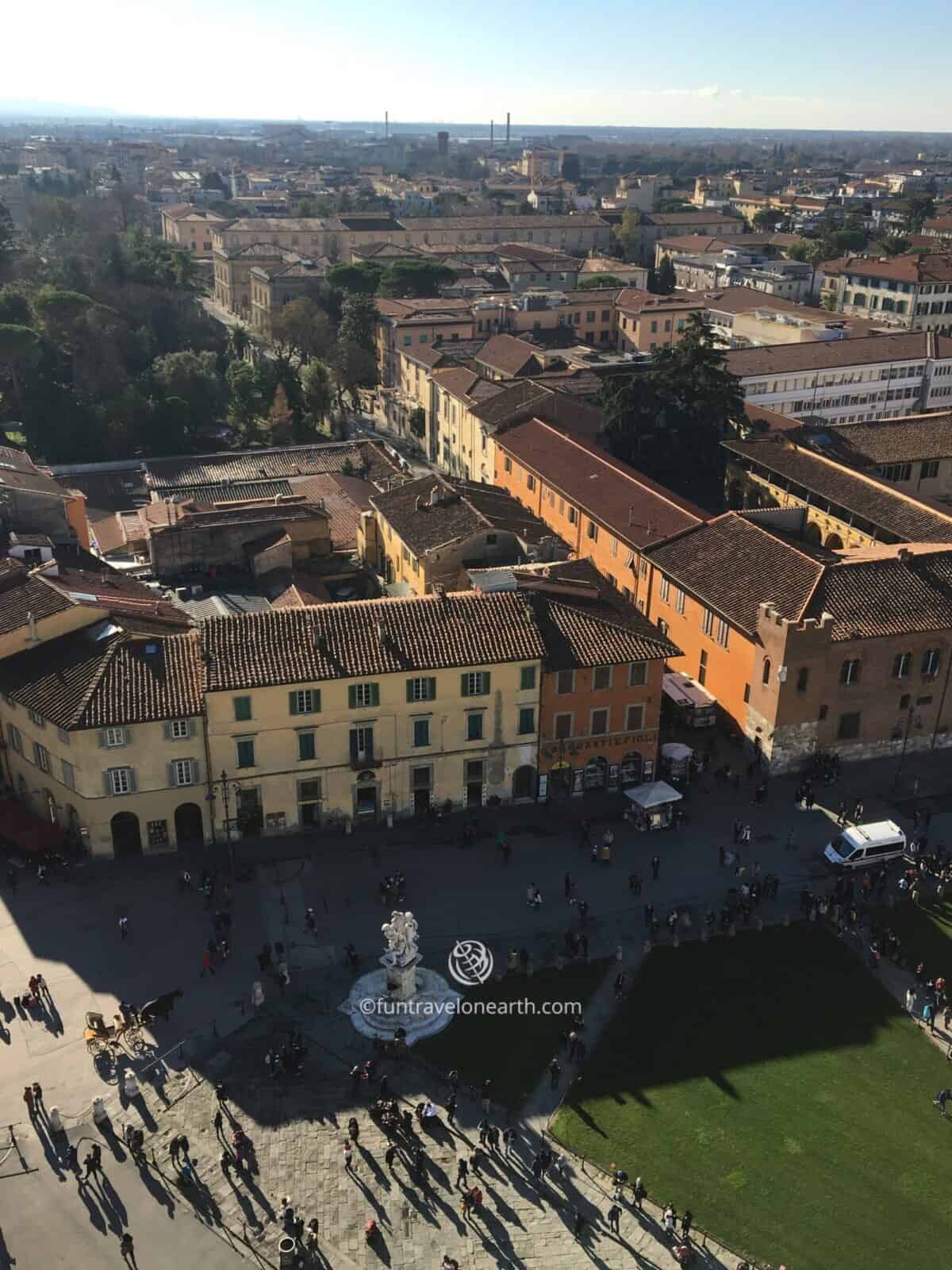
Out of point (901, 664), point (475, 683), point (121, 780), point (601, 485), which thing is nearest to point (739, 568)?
point (901, 664)

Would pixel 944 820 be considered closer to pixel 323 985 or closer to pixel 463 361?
pixel 323 985

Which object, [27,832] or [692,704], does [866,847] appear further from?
[27,832]

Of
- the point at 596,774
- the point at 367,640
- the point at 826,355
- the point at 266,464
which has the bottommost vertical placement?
the point at 596,774

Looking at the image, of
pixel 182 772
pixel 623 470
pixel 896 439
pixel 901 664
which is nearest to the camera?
pixel 182 772

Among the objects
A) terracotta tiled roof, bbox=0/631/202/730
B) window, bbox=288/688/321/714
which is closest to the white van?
window, bbox=288/688/321/714

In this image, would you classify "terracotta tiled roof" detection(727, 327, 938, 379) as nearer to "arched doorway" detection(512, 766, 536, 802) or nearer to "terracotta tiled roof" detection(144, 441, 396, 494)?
"terracotta tiled roof" detection(144, 441, 396, 494)

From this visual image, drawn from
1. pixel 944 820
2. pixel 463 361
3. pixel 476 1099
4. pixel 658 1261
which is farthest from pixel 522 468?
→ pixel 658 1261
